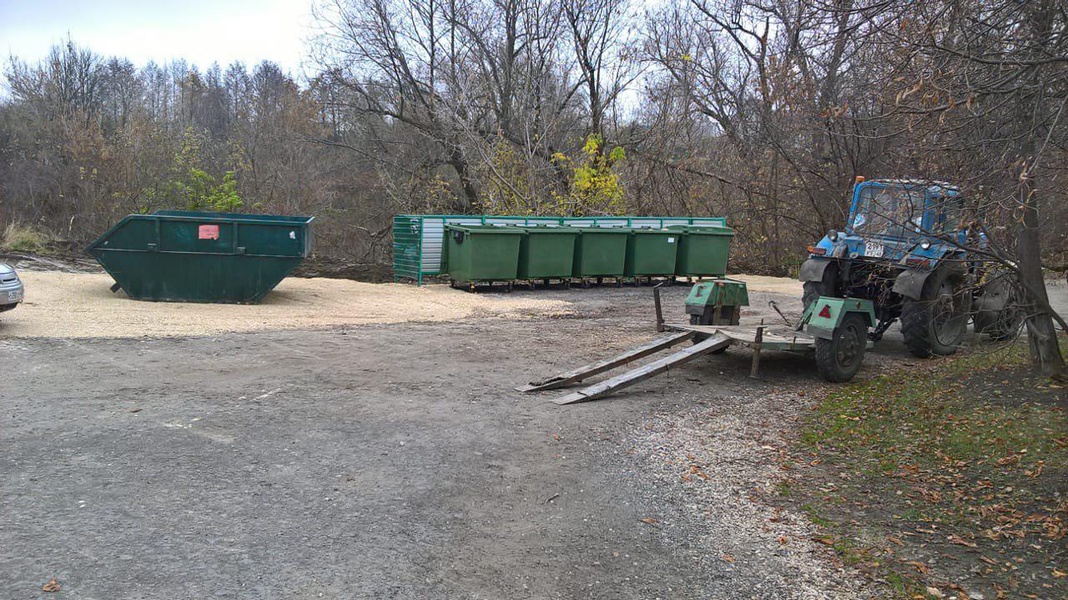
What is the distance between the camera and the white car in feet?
31.4

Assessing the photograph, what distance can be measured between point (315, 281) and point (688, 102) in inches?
551

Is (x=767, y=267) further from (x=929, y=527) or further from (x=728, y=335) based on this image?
(x=929, y=527)

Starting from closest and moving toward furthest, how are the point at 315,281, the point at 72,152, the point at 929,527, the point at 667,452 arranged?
1. the point at 929,527
2. the point at 667,452
3. the point at 315,281
4. the point at 72,152

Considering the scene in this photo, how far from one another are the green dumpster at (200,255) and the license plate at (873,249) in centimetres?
853

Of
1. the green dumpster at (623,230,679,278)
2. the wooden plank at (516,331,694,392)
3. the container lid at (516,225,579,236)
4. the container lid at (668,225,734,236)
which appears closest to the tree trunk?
the wooden plank at (516,331,694,392)

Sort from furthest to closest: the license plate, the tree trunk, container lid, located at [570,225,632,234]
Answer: container lid, located at [570,225,632,234] < the license plate < the tree trunk

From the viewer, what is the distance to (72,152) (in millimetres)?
22844

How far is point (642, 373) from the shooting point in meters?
7.64

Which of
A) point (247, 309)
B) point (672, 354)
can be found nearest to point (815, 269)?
point (672, 354)

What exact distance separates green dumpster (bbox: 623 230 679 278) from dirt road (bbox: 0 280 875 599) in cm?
993

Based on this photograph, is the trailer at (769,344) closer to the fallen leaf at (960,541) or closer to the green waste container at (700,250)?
the fallen leaf at (960,541)

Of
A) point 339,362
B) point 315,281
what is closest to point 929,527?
point 339,362

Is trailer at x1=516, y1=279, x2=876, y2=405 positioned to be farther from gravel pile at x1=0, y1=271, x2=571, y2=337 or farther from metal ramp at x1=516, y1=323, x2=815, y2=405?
gravel pile at x1=0, y1=271, x2=571, y2=337

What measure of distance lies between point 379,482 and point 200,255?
30.3 feet
